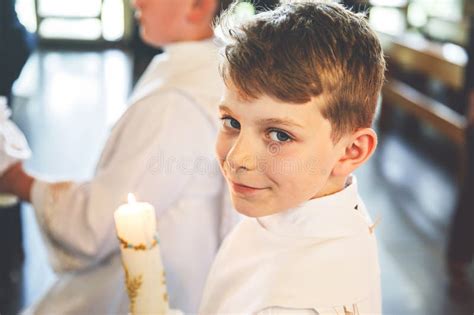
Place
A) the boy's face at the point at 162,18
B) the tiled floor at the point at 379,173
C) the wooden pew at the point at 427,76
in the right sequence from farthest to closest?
1. the wooden pew at the point at 427,76
2. the tiled floor at the point at 379,173
3. the boy's face at the point at 162,18

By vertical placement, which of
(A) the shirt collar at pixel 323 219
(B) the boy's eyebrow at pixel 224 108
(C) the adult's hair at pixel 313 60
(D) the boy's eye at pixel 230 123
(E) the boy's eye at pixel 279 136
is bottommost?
(A) the shirt collar at pixel 323 219

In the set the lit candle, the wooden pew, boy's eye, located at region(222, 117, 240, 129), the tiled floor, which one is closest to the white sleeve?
the lit candle

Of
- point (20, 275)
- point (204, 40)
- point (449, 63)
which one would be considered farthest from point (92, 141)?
point (204, 40)

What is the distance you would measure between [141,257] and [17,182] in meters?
0.59

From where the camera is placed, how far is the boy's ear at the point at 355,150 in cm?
80

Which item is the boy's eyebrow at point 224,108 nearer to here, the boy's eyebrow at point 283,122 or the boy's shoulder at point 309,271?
the boy's eyebrow at point 283,122

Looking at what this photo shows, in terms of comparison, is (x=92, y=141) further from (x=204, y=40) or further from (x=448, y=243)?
(x=204, y=40)

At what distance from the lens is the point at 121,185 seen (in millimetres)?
1318

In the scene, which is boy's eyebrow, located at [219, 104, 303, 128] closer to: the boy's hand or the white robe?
the white robe

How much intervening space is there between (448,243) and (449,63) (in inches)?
62.9

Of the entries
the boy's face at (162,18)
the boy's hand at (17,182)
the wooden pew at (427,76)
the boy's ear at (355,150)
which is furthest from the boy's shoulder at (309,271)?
the wooden pew at (427,76)

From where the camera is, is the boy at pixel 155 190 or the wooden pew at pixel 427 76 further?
the wooden pew at pixel 427 76

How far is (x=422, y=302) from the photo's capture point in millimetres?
2582

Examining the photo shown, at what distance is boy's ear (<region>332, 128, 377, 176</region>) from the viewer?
31.5 inches
